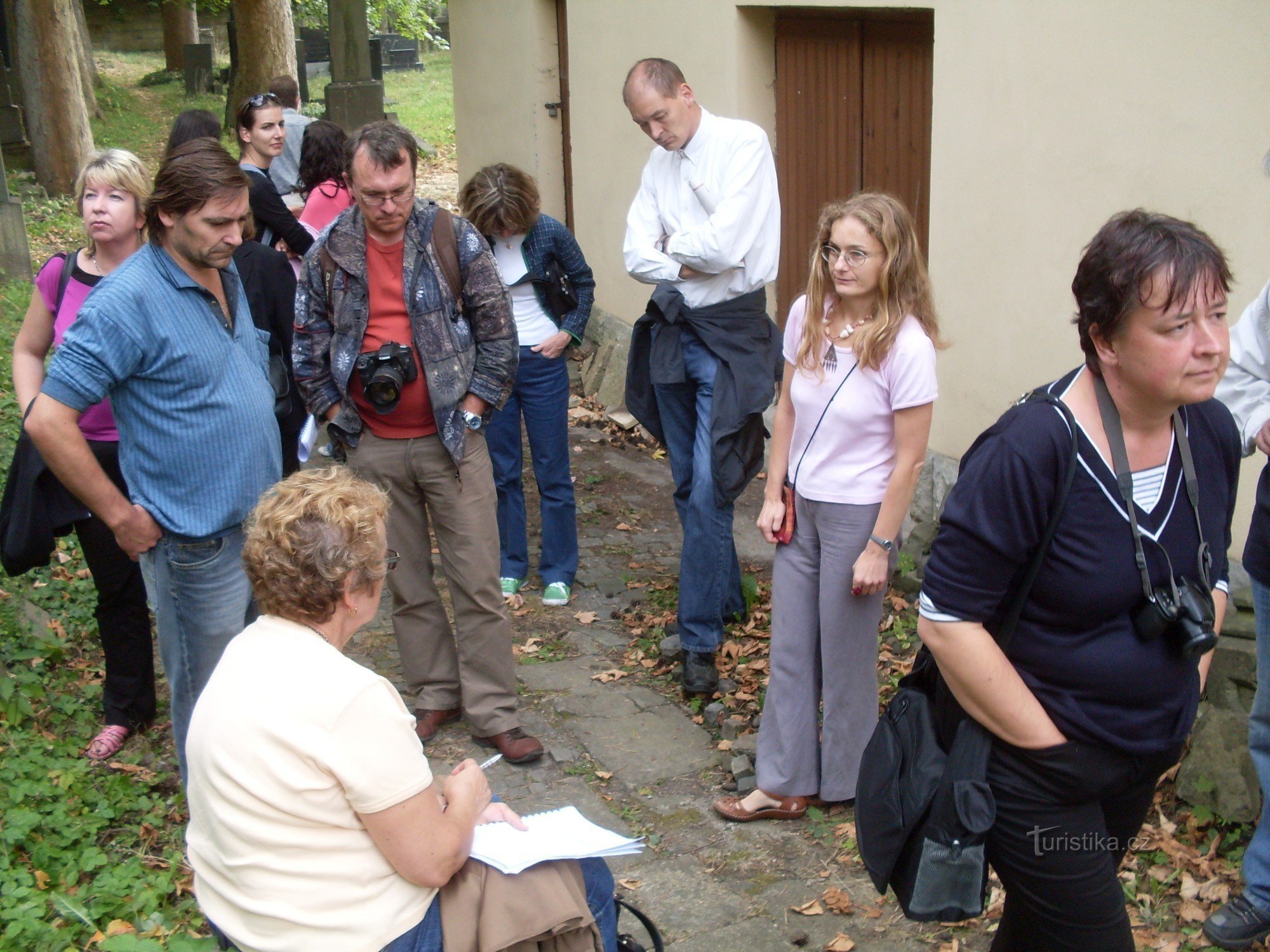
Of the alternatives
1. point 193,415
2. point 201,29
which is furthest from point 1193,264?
point 201,29

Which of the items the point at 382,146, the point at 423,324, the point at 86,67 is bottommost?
the point at 423,324

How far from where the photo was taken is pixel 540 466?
5902 mm

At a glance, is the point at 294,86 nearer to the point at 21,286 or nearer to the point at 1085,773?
the point at 21,286

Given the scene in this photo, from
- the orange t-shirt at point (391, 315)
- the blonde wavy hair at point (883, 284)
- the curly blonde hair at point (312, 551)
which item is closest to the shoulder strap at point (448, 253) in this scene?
the orange t-shirt at point (391, 315)

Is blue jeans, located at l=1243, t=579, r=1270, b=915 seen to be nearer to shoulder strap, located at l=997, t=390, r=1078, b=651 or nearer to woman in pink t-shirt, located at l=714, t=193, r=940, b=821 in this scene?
woman in pink t-shirt, located at l=714, t=193, r=940, b=821

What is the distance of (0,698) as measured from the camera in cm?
468

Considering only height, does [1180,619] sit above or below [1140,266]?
below

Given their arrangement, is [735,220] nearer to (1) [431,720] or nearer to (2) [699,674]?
(2) [699,674]

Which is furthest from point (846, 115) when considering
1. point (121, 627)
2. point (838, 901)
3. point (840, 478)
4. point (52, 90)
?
point (52, 90)

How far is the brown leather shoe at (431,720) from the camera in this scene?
4660mm

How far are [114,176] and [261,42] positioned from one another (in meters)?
15.8

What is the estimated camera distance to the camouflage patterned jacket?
4.26 meters

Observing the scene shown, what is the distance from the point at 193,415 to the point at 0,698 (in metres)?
1.94

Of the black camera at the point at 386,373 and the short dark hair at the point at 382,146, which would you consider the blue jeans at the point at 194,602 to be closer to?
the black camera at the point at 386,373
